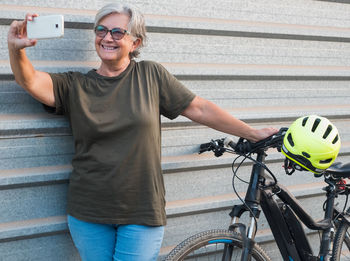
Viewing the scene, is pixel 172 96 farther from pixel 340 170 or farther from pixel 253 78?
pixel 340 170

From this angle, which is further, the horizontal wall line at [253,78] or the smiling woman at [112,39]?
the horizontal wall line at [253,78]

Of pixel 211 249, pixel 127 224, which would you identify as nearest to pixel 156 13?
pixel 127 224

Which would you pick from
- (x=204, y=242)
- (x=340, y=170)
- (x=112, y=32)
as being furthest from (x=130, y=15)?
(x=340, y=170)

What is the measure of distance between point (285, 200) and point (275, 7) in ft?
4.48

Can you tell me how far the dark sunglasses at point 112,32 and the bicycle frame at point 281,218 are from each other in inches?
40.8

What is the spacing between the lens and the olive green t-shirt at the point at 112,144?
8.20 ft

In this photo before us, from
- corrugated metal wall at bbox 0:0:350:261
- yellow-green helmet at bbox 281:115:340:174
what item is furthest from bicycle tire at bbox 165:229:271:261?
yellow-green helmet at bbox 281:115:340:174

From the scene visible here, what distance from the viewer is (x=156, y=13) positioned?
2957 mm

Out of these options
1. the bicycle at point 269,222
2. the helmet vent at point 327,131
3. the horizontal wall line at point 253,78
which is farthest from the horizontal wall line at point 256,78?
the helmet vent at point 327,131

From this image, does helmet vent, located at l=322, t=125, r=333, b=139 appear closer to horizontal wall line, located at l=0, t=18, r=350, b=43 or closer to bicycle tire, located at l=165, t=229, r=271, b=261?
bicycle tire, located at l=165, t=229, r=271, b=261

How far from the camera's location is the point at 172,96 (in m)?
2.70

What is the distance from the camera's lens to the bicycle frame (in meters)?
2.76

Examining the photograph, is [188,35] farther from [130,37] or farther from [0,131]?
[0,131]

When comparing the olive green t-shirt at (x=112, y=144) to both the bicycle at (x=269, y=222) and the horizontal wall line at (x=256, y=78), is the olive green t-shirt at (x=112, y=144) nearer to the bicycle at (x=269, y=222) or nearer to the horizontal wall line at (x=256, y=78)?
the bicycle at (x=269, y=222)
